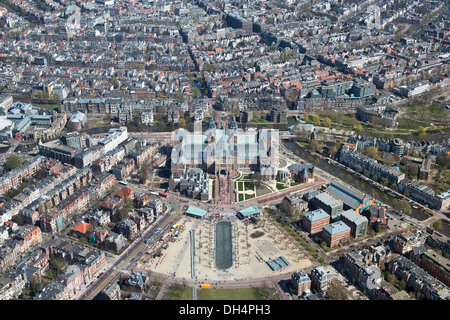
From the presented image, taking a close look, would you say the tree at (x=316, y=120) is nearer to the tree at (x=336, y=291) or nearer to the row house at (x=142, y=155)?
the row house at (x=142, y=155)

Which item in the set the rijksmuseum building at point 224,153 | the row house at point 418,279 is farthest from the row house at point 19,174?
the row house at point 418,279

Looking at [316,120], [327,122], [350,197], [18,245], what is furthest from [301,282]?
[316,120]

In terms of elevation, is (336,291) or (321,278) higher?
(321,278)

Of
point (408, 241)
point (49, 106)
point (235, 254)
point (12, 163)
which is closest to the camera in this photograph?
point (408, 241)

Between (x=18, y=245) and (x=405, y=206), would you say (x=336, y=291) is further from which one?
(x=18, y=245)

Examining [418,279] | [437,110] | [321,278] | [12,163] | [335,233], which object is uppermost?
[437,110]

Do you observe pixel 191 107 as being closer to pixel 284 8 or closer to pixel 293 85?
pixel 293 85
